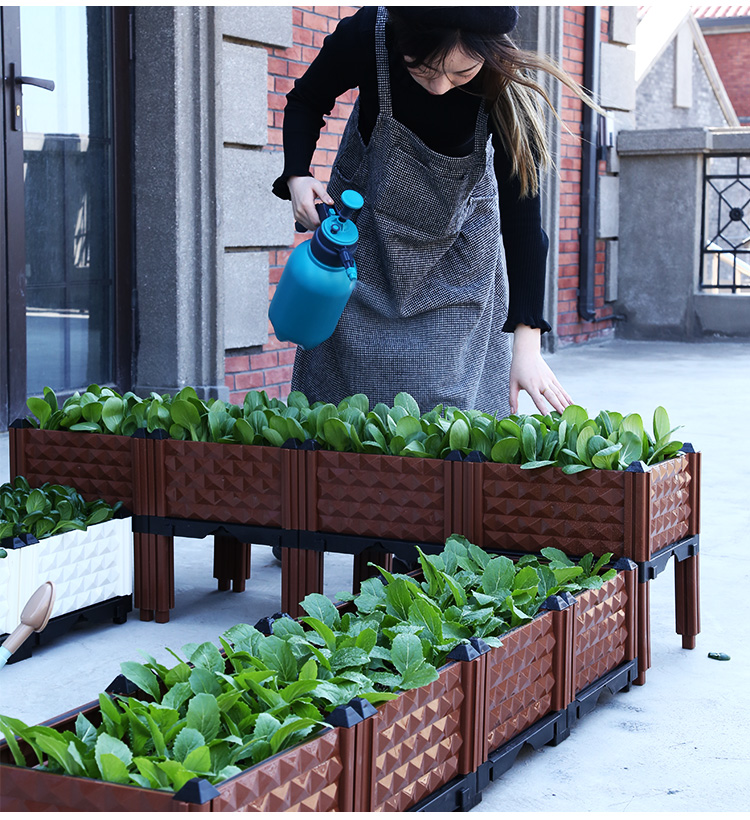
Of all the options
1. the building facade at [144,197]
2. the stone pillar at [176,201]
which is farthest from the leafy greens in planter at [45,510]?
the stone pillar at [176,201]

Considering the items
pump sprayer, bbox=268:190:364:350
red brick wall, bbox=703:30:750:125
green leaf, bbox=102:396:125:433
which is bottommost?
green leaf, bbox=102:396:125:433

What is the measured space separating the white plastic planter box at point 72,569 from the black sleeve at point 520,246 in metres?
1.06

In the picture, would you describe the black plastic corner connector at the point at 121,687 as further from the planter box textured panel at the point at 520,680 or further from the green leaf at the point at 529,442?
the green leaf at the point at 529,442

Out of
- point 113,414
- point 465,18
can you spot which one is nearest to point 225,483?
point 113,414

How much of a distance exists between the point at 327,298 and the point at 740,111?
87.4 ft

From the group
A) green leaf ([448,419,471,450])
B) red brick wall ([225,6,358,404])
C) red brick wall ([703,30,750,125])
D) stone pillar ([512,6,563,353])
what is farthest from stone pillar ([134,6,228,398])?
red brick wall ([703,30,750,125])

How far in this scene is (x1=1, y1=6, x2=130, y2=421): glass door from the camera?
4.49m

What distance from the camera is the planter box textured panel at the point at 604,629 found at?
211cm

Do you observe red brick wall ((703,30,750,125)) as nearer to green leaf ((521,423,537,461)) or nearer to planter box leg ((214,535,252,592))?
planter box leg ((214,535,252,592))

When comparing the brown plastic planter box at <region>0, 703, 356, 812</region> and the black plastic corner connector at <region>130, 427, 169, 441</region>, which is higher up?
the black plastic corner connector at <region>130, 427, 169, 441</region>

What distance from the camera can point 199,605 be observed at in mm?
2928

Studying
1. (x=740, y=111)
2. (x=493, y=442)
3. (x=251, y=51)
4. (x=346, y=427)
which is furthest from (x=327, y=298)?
(x=740, y=111)

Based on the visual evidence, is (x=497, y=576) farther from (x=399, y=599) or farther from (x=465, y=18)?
(x=465, y=18)

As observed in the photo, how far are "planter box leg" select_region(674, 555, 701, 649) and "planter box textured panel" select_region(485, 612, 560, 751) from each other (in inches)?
27.3
